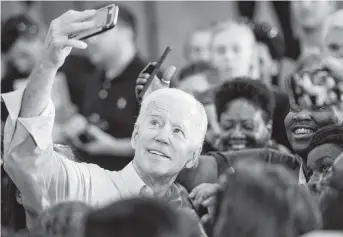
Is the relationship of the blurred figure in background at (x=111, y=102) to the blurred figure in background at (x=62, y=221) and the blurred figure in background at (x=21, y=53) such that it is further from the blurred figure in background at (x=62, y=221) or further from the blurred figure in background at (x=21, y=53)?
the blurred figure in background at (x=62, y=221)

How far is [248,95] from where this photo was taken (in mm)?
4918

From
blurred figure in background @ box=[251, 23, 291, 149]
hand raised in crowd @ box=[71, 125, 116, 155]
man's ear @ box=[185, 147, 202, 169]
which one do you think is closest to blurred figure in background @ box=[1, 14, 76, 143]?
hand raised in crowd @ box=[71, 125, 116, 155]

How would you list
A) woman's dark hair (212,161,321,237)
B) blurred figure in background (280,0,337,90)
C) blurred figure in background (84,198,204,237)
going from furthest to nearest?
blurred figure in background (280,0,337,90) < woman's dark hair (212,161,321,237) < blurred figure in background (84,198,204,237)

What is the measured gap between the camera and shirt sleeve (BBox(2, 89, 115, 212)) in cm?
365

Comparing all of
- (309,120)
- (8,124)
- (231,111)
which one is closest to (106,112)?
(231,111)

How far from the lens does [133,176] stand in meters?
3.89

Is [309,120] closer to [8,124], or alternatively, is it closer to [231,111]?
[231,111]

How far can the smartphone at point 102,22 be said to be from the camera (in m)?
3.73

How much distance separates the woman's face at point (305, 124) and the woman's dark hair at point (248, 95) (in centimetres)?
52

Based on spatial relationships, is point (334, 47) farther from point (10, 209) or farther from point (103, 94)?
point (10, 209)

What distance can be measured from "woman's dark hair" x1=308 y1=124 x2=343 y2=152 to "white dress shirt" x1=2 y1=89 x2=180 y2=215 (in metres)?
0.65

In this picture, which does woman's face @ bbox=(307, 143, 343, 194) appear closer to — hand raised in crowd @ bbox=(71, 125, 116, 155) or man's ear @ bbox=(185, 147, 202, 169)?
man's ear @ bbox=(185, 147, 202, 169)

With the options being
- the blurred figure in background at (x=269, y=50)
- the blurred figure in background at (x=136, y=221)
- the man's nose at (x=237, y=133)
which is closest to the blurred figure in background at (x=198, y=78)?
the blurred figure in background at (x=269, y=50)

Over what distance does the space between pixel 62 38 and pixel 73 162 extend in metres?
0.45
